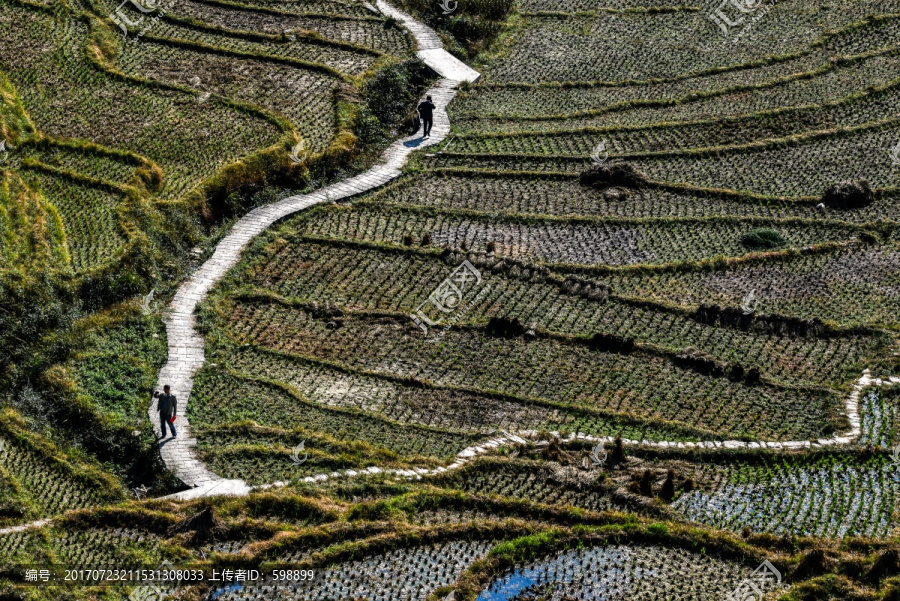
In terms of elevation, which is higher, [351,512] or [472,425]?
[472,425]

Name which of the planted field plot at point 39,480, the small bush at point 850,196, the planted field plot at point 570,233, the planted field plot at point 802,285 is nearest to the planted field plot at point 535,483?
the planted field plot at point 39,480

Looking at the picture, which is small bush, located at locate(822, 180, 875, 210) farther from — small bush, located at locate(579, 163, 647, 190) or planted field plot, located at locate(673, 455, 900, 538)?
planted field plot, located at locate(673, 455, 900, 538)

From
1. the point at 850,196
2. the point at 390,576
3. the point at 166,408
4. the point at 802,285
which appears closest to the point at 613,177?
the point at 802,285

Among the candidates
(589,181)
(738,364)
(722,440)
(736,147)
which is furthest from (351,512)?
(736,147)

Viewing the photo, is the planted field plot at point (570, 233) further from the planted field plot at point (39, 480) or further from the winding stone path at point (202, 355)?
the planted field plot at point (39, 480)

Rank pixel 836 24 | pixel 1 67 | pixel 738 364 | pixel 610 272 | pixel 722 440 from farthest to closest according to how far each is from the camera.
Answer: pixel 836 24
pixel 1 67
pixel 610 272
pixel 738 364
pixel 722 440

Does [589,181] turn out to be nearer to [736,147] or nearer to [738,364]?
[736,147]
